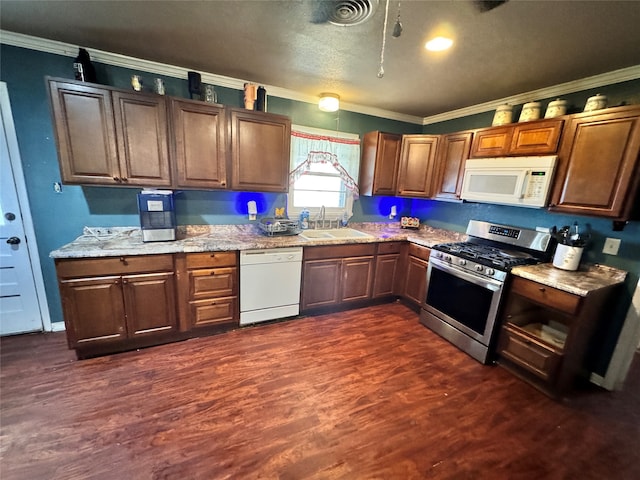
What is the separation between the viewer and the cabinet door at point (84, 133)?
6.71ft

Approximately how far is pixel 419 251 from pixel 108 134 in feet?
10.7

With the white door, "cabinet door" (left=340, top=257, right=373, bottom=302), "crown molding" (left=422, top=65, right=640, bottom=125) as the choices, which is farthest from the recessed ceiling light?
the white door

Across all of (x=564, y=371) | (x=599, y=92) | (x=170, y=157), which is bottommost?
(x=564, y=371)

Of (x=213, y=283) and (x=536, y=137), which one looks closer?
(x=536, y=137)

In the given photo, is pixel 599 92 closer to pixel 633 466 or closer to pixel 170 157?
pixel 633 466

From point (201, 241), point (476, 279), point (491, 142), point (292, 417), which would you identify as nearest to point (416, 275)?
point (476, 279)

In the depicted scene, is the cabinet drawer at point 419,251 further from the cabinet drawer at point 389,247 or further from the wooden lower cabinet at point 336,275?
the wooden lower cabinet at point 336,275

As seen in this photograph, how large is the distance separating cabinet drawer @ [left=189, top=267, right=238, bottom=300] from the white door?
1461 millimetres

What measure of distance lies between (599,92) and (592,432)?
2.61m

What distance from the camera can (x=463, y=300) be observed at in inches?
102

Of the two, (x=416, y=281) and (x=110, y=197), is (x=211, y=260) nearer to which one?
(x=110, y=197)

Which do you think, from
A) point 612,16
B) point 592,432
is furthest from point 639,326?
point 612,16

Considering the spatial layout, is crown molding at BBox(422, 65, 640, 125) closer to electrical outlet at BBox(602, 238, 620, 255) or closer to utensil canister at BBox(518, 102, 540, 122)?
utensil canister at BBox(518, 102, 540, 122)

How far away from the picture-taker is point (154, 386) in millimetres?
1964
